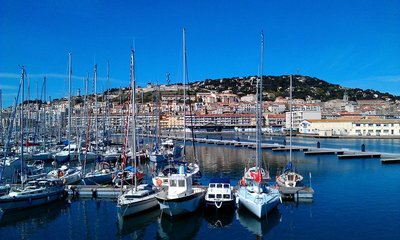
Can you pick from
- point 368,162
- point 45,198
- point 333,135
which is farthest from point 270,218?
point 333,135

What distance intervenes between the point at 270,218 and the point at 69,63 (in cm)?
2671

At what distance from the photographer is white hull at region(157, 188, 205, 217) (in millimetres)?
17234

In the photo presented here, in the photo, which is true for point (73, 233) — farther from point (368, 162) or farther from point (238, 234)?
point (368, 162)

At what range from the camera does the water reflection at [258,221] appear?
16312mm

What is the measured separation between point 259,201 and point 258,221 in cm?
91

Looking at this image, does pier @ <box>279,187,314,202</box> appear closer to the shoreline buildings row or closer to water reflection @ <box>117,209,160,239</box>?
water reflection @ <box>117,209,160,239</box>

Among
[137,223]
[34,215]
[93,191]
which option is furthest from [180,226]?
[34,215]

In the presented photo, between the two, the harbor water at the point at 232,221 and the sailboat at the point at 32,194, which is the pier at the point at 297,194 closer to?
the harbor water at the point at 232,221

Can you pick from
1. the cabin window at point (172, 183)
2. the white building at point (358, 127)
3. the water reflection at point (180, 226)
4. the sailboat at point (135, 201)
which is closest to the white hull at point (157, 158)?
the sailboat at point (135, 201)

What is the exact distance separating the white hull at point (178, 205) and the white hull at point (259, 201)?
7.94ft

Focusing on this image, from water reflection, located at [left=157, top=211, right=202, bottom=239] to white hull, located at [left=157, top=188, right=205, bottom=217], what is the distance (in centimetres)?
29

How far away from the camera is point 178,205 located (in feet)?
57.0

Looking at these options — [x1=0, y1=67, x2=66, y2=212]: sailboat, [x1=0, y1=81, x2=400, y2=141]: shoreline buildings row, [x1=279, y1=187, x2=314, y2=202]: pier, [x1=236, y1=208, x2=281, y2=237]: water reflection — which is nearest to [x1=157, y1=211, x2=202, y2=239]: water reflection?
[x1=236, y1=208, x2=281, y2=237]: water reflection

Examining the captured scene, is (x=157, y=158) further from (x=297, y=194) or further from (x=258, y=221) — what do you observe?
(x=258, y=221)
